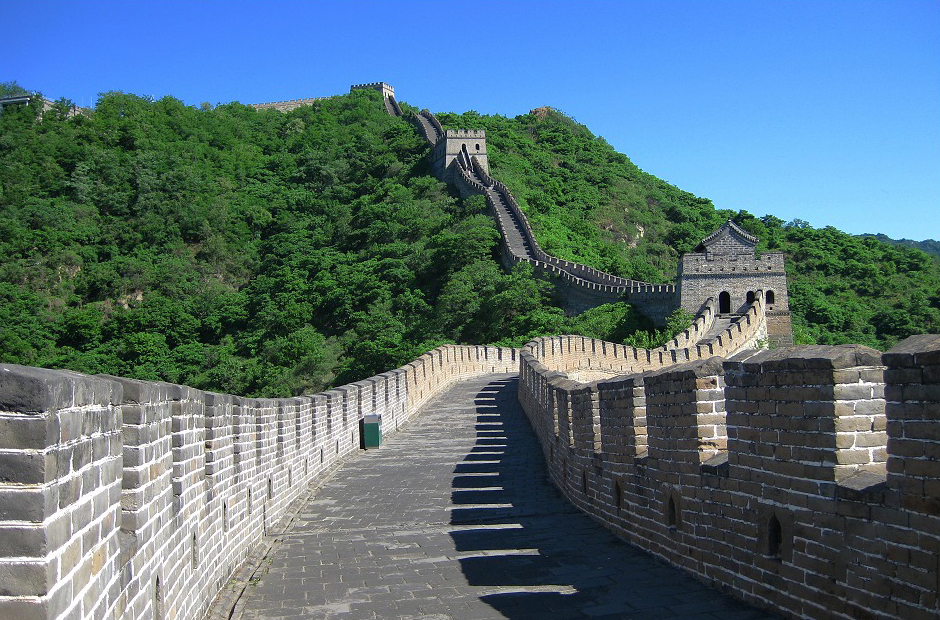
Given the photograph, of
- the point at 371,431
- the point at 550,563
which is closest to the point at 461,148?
the point at 371,431

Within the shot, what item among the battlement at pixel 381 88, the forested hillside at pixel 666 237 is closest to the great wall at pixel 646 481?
the forested hillside at pixel 666 237

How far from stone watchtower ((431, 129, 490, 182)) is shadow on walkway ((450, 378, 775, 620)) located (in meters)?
63.5

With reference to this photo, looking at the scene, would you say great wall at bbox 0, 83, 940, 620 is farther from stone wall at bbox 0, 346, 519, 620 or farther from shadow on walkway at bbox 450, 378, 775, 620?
shadow on walkway at bbox 450, 378, 775, 620

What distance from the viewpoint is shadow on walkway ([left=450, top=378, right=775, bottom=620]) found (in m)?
5.62

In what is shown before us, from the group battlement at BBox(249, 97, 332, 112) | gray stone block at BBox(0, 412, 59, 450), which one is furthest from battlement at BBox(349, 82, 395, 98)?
gray stone block at BBox(0, 412, 59, 450)

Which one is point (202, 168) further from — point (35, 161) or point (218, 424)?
point (218, 424)

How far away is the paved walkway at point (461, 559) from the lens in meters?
5.84

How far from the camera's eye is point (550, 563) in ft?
23.1

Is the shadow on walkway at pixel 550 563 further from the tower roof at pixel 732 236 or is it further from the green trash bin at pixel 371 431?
the tower roof at pixel 732 236

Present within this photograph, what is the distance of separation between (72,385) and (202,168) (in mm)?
83728

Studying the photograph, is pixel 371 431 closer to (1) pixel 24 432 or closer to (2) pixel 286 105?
(1) pixel 24 432

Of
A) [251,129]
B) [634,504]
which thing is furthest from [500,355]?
[251,129]

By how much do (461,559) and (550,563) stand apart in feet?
2.49

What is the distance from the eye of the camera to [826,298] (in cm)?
5538
